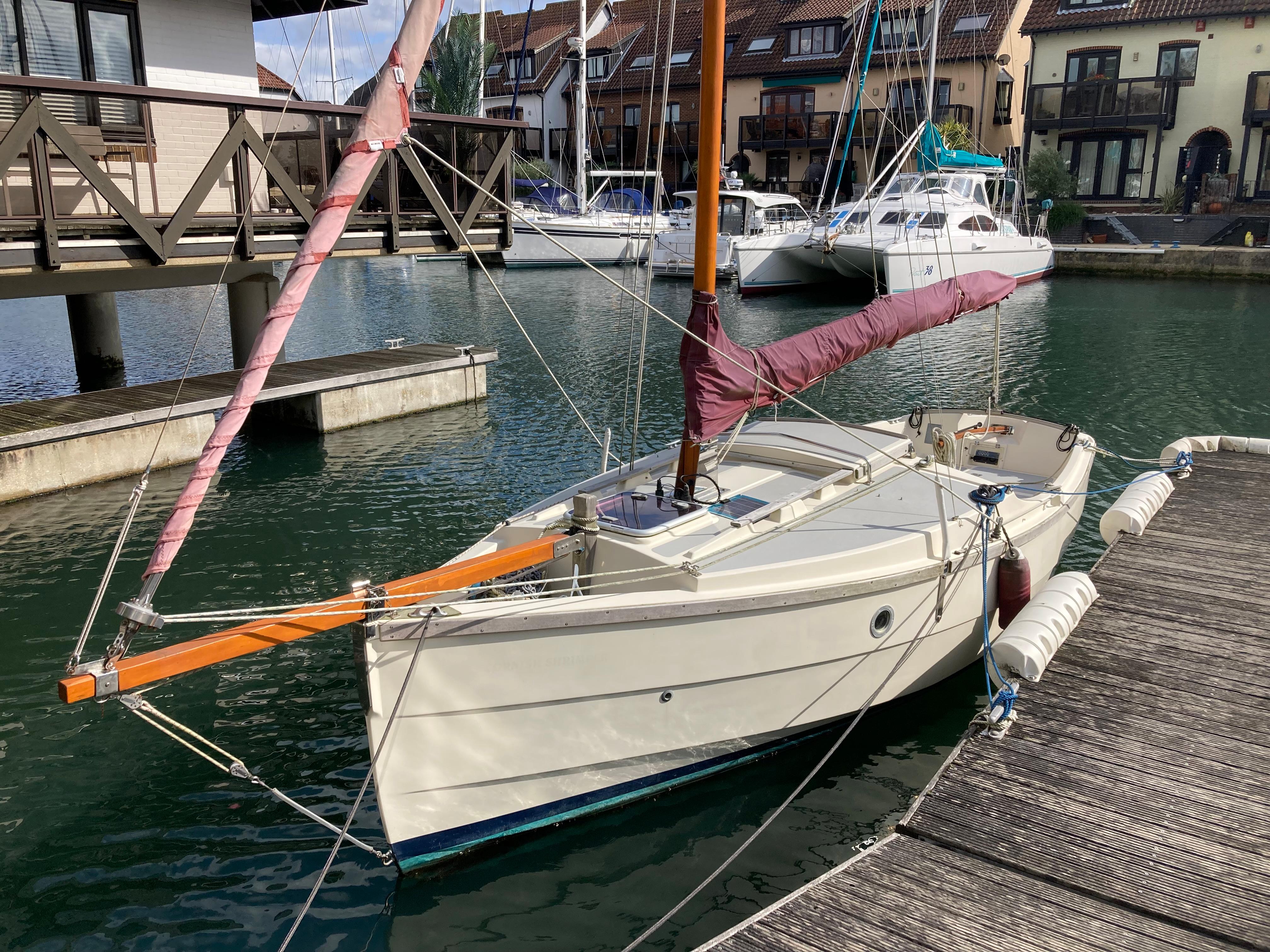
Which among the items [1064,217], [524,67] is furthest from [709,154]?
[524,67]

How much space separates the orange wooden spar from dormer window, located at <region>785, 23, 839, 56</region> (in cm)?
4949

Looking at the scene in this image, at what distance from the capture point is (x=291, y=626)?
5062 mm

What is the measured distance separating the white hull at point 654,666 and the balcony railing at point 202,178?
16.2 feet

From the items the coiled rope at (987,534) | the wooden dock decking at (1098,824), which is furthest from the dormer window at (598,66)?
the wooden dock decking at (1098,824)

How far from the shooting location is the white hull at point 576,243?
40.8m

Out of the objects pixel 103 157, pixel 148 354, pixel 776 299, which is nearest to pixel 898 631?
pixel 103 157

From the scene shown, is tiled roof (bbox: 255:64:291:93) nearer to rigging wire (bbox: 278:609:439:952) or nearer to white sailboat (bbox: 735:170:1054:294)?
white sailboat (bbox: 735:170:1054:294)

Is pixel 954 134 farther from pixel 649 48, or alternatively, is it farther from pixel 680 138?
pixel 649 48

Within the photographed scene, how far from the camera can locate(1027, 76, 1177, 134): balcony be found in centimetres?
4147

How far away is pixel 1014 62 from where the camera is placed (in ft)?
154

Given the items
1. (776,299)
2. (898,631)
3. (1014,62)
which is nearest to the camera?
(898,631)

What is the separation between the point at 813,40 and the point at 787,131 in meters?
4.84

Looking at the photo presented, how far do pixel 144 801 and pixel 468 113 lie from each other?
48.9m

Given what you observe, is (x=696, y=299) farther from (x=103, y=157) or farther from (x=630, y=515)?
(x=103, y=157)
